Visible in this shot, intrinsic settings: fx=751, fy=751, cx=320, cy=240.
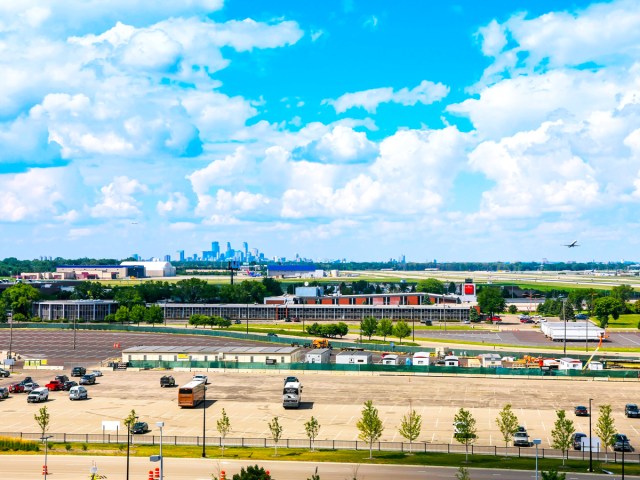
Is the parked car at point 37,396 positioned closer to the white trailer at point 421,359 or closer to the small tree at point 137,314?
the white trailer at point 421,359

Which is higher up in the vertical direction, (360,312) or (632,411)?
(360,312)

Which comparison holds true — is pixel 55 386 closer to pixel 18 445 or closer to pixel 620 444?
pixel 18 445

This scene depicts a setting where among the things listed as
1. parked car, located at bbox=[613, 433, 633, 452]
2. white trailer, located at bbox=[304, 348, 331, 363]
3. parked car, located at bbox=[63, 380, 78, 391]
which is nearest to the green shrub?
parked car, located at bbox=[63, 380, 78, 391]

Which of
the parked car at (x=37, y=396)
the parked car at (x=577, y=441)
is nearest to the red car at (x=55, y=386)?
the parked car at (x=37, y=396)

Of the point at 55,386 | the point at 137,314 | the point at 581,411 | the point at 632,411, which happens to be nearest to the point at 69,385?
the point at 55,386

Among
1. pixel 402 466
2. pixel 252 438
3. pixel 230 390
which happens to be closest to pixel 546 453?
pixel 402 466
